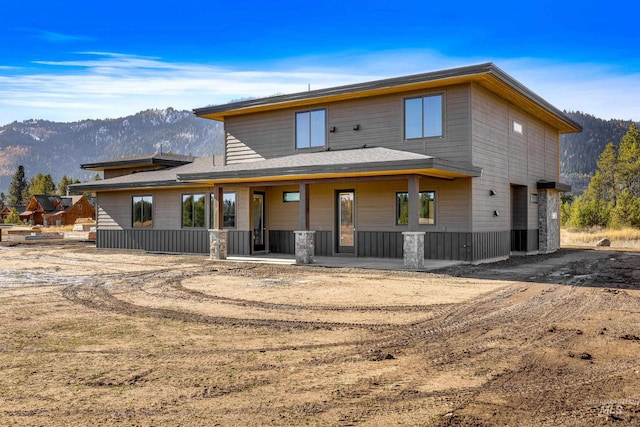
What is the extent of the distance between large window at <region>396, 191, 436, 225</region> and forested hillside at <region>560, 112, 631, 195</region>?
11869cm

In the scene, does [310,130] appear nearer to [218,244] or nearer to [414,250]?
[218,244]

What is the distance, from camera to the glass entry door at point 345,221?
19.4 meters

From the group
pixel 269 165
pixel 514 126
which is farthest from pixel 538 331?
pixel 514 126

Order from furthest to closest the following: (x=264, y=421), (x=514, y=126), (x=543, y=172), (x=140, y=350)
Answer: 1. (x=543, y=172)
2. (x=514, y=126)
3. (x=140, y=350)
4. (x=264, y=421)

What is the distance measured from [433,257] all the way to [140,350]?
41.9 ft

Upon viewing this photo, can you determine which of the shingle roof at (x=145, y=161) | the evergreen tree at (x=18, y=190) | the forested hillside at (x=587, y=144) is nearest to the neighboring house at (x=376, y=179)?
the shingle roof at (x=145, y=161)

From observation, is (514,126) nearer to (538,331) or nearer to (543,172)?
(543,172)

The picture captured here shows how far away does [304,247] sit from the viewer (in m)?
17.0

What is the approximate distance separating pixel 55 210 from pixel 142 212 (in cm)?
5708

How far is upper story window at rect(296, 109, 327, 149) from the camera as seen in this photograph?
784 inches

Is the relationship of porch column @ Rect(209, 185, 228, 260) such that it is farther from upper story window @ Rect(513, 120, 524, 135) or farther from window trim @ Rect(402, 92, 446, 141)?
upper story window @ Rect(513, 120, 524, 135)

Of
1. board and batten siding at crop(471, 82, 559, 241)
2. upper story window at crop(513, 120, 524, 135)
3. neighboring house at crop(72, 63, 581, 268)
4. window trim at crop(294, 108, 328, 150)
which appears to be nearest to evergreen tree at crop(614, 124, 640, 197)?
neighboring house at crop(72, 63, 581, 268)

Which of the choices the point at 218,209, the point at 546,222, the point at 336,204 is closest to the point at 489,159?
the point at 336,204

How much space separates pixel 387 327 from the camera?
770cm
